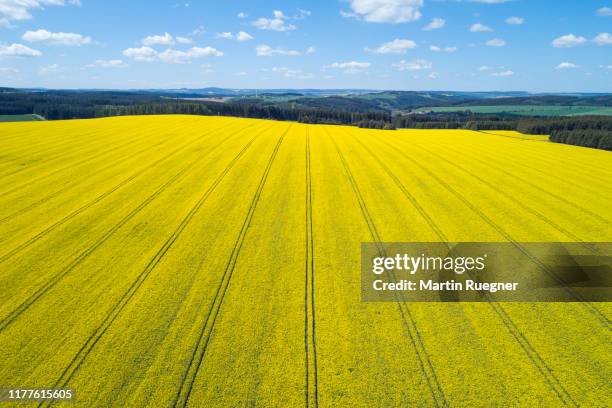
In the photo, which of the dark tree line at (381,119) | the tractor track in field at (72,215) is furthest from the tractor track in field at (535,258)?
the dark tree line at (381,119)

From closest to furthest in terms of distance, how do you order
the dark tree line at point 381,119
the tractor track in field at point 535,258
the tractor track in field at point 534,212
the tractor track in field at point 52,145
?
the tractor track in field at point 535,258 → the tractor track in field at point 534,212 → the tractor track in field at point 52,145 → the dark tree line at point 381,119

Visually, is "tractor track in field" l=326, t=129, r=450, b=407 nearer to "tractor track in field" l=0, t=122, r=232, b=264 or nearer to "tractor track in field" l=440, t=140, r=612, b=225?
"tractor track in field" l=440, t=140, r=612, b=225

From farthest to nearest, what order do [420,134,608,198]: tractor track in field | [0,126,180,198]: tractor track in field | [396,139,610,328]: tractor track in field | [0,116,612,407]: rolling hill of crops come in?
[420,134,608,198]: tractor track in field, [0,126,180,198]: tractor track in field, [396,139,610,328]: tractor track in field, [0,116,612,407]: rolling hill of crops

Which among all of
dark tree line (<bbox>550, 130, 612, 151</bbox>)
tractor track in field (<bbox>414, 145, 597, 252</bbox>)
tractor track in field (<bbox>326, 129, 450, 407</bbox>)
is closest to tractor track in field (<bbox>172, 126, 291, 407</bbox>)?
tractor track in field (<bbox>326, 129, 450, 407</bbox>)

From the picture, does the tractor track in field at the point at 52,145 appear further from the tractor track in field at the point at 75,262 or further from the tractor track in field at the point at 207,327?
the tractor track in field at the point at 207,327

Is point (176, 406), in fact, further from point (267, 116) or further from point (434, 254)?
point (267, 116)

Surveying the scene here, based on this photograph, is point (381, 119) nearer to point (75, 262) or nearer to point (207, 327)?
point (75, 262)

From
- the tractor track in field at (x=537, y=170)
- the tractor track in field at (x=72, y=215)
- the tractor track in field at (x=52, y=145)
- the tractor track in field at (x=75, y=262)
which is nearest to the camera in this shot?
the tractor track in field at (x=75, y=262)

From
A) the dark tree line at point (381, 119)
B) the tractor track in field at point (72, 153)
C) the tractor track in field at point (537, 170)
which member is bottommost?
the tractor track in field at point (537, 170)
